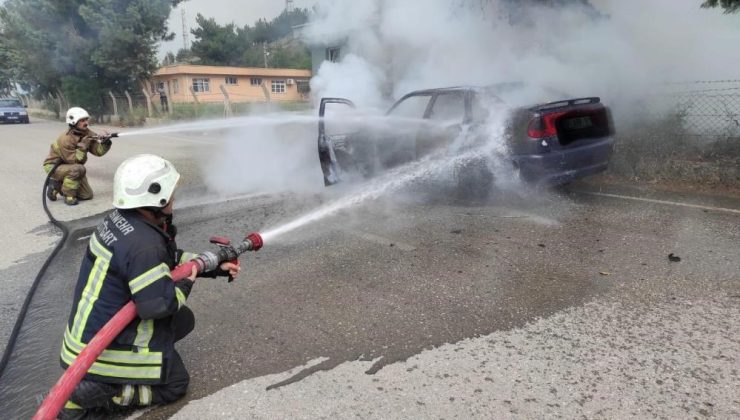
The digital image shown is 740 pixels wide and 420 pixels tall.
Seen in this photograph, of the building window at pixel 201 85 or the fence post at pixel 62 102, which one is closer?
the fence post at pixel 62 102

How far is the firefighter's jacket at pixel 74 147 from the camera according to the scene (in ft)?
23.2

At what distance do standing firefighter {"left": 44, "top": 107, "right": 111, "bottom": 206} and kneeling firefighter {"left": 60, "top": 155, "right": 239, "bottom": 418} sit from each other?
531cm

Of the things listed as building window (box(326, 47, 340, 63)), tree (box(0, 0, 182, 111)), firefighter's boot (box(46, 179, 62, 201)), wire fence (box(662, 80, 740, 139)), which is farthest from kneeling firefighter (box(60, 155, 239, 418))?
tree (box(0, 0, 182, 111))

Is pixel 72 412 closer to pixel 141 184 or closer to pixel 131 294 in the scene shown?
pixel 131 294

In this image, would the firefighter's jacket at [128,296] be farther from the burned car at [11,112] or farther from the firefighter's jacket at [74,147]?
the burned car at [11,112]

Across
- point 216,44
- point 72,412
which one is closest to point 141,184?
point 72,412

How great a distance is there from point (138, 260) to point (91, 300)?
0.36 m

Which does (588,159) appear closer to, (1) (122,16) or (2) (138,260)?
(2) (138,260)

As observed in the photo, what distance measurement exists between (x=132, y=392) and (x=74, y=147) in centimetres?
602

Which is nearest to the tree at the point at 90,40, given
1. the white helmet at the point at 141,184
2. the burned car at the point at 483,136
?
the burned car at the point at 483,136

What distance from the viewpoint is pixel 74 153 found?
7.24 metres

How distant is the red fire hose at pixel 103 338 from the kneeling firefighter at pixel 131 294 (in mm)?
51

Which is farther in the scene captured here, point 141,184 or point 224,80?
point 224,80

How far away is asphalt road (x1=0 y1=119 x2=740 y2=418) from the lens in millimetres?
2443
